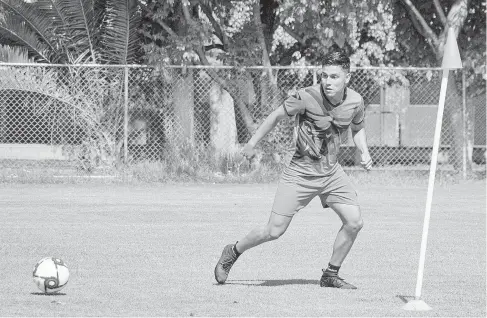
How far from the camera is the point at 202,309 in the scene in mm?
7027

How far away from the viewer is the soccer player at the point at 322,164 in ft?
26.1

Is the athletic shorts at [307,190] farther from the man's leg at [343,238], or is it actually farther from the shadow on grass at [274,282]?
the shadow on grass at [274,282]

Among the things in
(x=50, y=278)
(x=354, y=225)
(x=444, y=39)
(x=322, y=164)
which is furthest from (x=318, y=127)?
(x=444, y=39)

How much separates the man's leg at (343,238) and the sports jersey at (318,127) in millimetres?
338

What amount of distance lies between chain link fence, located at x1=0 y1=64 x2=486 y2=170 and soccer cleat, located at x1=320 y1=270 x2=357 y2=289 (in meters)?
11.6

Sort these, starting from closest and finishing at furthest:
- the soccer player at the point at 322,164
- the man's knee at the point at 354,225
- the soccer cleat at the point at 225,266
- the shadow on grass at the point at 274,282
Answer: the soccer player at the point at 322,164, the man's knee at the point at 354,225, the soccer cleat at the point at 225,266, the shadow on grass at the point at 274,282

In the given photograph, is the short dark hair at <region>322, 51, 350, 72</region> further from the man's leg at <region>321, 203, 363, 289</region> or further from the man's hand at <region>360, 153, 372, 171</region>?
the man's leg at <region>321, 203, 363, 289</region>

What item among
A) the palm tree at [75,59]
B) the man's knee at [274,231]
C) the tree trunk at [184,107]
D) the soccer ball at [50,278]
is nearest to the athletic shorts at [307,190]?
the man's knee at [274,231]

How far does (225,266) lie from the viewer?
8258mm

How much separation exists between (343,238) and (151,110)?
12797 millimetres

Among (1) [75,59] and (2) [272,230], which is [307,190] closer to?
(2) [272,230]

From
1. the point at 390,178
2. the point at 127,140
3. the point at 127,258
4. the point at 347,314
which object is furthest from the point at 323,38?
the point at 347,314

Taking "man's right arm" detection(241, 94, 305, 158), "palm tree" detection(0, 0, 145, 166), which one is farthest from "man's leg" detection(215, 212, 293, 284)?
"palm tree" detection(0, 0, 145, 166)

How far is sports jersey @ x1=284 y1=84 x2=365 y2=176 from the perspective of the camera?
313 inches
